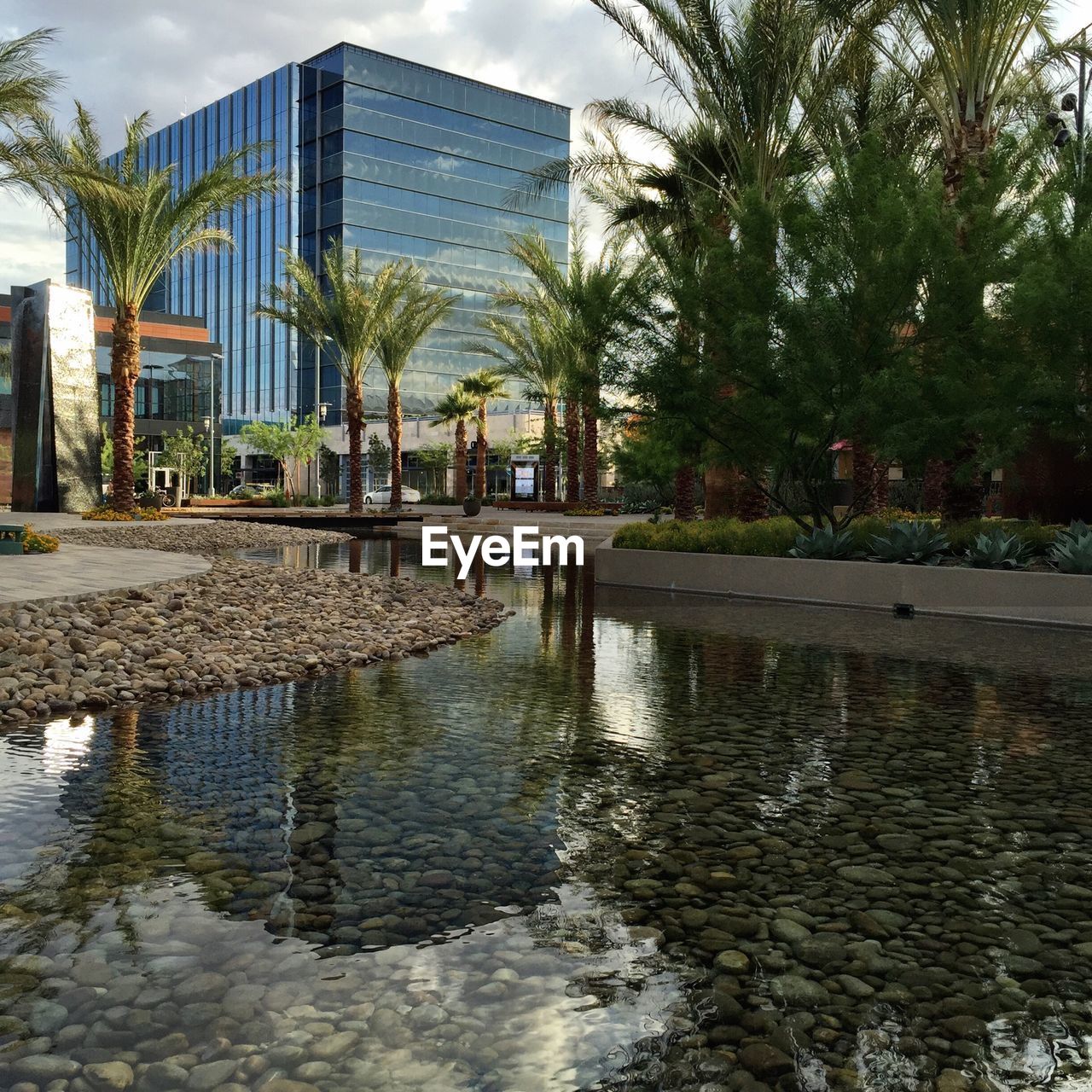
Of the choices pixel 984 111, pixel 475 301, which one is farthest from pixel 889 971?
pixel 475 301

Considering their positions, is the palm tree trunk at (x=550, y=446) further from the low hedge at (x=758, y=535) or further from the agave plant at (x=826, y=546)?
the agave plant at (x=826, y=546)

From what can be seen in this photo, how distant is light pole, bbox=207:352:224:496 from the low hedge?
56.9m

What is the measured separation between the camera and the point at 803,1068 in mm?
2809

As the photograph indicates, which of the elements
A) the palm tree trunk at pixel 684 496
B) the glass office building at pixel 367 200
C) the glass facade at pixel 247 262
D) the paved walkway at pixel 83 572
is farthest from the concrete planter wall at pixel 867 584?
the glass facade at pixel 247 262

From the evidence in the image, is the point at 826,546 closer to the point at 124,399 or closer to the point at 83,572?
the point at 83,572

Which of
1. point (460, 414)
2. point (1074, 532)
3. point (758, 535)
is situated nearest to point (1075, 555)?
point (1074, 532)

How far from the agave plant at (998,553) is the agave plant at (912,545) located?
19.5 inches

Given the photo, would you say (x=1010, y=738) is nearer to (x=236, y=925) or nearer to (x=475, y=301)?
(x=236, y=925)

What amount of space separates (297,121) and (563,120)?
91.2ft

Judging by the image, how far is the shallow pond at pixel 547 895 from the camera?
288cm

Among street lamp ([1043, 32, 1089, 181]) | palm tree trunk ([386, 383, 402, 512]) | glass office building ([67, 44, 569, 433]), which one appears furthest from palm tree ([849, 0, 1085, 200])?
glass office building ([67, 44, 569, 433])

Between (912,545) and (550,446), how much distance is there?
36226mm

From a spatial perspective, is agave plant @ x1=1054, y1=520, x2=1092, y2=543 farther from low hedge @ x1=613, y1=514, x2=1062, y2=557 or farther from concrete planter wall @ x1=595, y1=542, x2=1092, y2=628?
concrete planter wall @ x1=595, y1=542, x2=1092, y2=628

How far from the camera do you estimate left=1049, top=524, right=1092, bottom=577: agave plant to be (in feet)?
43.9
